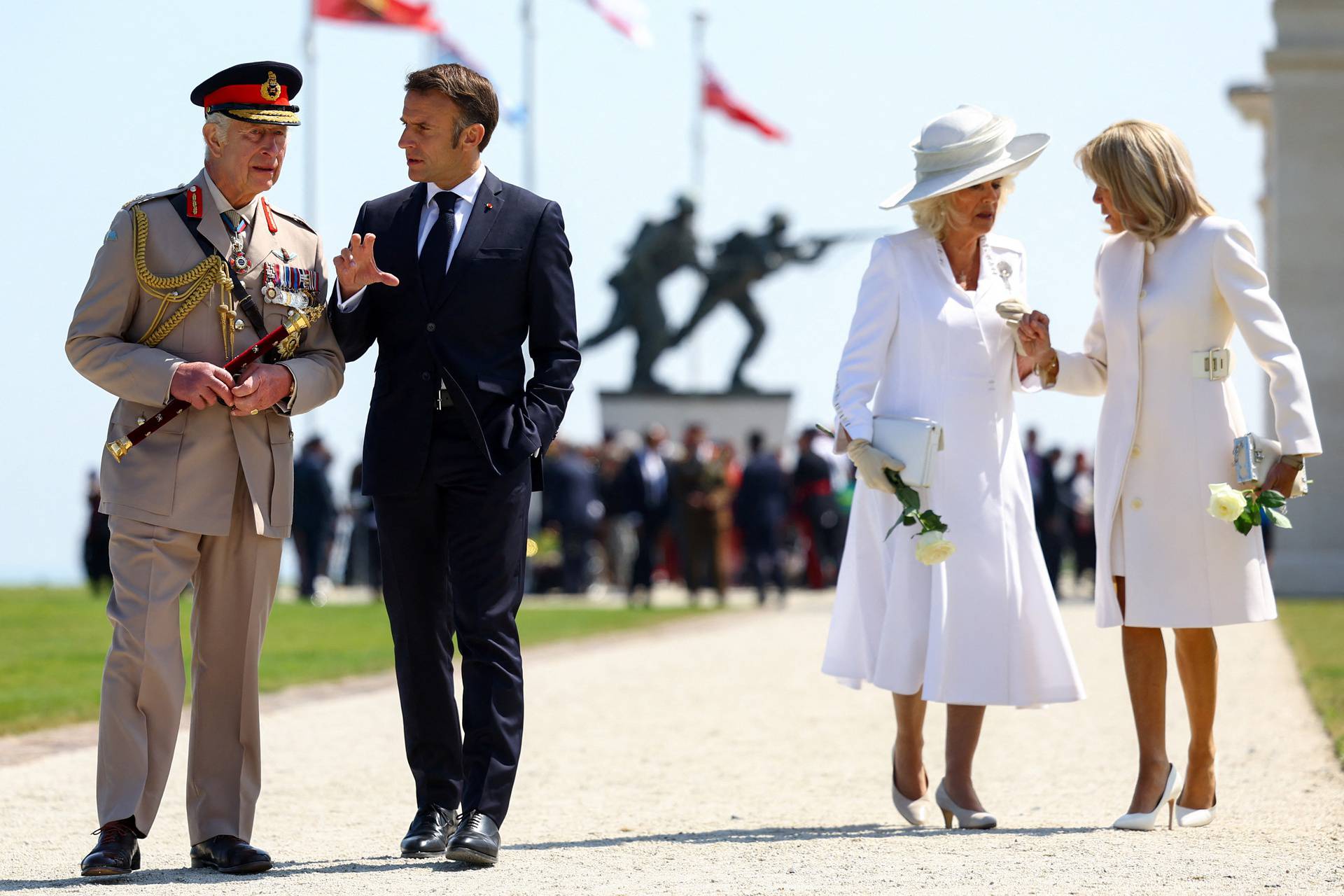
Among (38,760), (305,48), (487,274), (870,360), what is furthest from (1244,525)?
(305,48)

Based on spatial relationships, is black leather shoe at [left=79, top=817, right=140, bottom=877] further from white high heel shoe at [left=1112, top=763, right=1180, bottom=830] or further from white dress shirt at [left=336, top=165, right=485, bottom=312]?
white high heel shoe at [left=1112, top=763, right=1180, bottom=830]

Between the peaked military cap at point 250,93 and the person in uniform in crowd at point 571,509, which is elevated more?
the peaked military cap at point 250,93

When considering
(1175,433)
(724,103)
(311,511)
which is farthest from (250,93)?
(724,103)

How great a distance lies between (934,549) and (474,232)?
1630 mm

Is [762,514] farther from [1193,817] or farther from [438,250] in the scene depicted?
[438,250]

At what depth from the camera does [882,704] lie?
36.4 feet

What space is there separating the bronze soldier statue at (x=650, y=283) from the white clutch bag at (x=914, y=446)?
25.7 metres

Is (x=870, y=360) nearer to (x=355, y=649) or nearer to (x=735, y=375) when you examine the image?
(x=355, y=649)

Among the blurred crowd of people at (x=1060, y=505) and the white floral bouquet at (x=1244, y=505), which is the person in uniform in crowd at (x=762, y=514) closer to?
the blurred crowd of people at (x=1060, y=505)

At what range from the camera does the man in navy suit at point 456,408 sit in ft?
17.9

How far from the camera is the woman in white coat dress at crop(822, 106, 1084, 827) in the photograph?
6.22 m

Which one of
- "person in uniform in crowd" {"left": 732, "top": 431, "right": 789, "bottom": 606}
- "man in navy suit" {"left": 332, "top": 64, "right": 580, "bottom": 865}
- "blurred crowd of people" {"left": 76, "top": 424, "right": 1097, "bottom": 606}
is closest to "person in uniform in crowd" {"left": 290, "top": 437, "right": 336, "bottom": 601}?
"blurred crowd of people" {"left": 76, "top": 424, "right": 1097, "bottom": 606}

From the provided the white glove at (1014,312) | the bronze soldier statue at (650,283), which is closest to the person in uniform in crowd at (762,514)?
the bronze soldier statue at (650,283)

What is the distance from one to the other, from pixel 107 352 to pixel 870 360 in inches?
90.1
